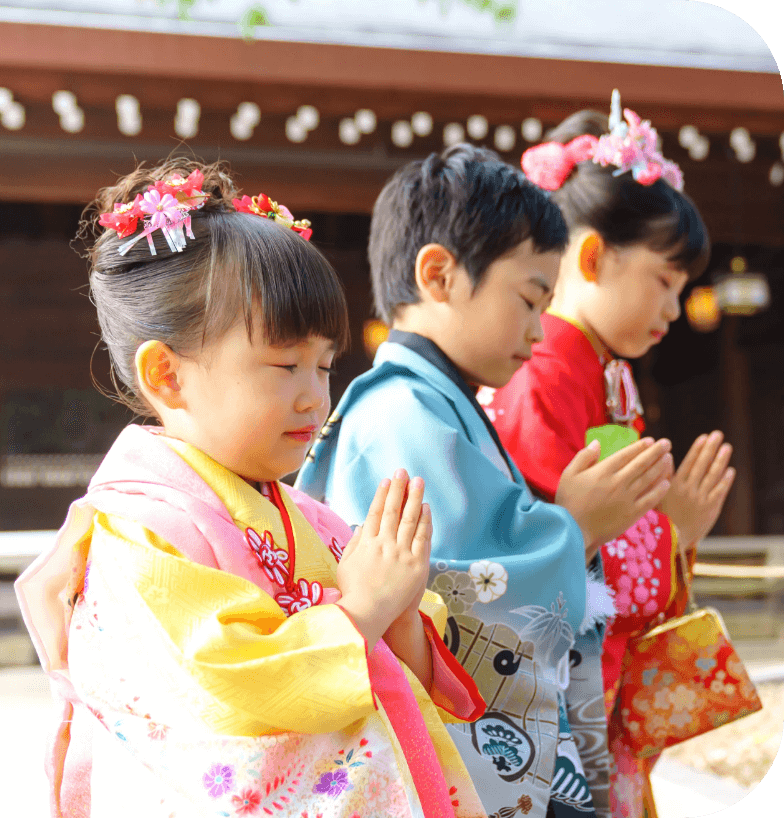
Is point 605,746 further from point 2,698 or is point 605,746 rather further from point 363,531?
point 2,698

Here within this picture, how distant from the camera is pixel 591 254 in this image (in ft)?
6.30

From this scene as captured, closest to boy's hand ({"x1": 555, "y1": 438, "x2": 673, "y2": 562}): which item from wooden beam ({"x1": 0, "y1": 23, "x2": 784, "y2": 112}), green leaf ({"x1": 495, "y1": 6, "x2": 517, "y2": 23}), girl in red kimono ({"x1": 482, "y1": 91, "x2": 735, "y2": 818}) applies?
girl in red kimono ({"x1": 482, "y1": 91, "x2": 735, "y2": 818})

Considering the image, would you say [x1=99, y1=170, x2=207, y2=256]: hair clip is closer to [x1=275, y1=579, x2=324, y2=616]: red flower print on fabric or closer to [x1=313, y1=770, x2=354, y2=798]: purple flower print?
[x1=275, y1=579, x2=324, y2=616]: red flower print on fabric

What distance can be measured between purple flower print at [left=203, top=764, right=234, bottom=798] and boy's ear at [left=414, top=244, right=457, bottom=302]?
0.92 meters

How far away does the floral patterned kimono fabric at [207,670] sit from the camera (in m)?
0.97

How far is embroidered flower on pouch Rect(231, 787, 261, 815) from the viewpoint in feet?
3.19

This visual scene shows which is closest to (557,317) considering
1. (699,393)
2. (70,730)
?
(70,730)

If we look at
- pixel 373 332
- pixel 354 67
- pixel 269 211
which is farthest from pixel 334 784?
pixel 373 332

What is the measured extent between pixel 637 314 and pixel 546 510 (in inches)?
26.2

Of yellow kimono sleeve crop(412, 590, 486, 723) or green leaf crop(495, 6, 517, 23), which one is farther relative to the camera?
green leaf crop(495, 6, 517, 23)

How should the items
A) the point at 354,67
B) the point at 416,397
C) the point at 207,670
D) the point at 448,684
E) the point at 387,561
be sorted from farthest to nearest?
1. the point at 354,67
2. the point at 416,397
3. the point at 448,684
4. the point at 387,561
5. the point at 207,670

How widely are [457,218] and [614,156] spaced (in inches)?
21.8

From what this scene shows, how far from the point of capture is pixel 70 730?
1162mm

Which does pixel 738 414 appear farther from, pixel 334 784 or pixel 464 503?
pixel 334 784
